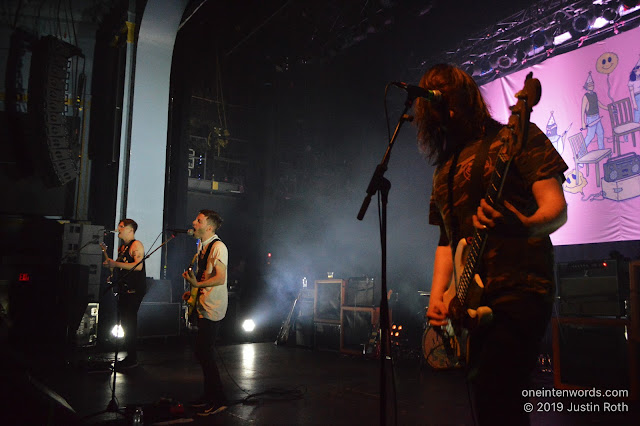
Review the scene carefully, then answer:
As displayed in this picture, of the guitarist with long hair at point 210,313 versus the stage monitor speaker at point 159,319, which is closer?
the guitarist with long hair at point 210,313

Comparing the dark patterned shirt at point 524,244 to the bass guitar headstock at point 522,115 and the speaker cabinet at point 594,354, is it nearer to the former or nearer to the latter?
the bass guitar headstock at point 522,115

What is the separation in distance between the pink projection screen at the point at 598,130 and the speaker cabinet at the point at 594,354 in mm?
1723

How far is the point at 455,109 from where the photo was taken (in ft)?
6.93

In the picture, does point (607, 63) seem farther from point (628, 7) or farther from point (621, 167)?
point (621, 167)

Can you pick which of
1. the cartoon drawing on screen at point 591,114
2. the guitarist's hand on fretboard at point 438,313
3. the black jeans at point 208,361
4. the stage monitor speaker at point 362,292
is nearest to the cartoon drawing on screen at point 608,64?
the cartoon drawing on screen at point 591,114

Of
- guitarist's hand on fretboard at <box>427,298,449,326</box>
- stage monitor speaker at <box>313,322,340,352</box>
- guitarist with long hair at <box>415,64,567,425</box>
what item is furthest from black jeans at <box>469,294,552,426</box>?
stage monitor speaker at <box>313,322,340,352</box>

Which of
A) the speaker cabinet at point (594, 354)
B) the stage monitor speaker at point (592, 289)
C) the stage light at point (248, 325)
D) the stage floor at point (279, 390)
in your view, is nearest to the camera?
the stage floor at point (279, 390)

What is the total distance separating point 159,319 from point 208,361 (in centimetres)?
508

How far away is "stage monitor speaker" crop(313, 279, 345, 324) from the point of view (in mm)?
8719

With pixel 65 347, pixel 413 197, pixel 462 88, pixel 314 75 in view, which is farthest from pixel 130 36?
pixel 462 88

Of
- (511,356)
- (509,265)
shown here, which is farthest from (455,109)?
(511,356)

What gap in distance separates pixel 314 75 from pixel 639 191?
27.0ft

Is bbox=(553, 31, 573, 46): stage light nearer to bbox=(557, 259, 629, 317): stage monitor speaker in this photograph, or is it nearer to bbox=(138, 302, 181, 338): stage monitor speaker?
bbox=(557, 259, 629, 317): stage monitor speaker

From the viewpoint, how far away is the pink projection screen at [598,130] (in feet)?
19.9
